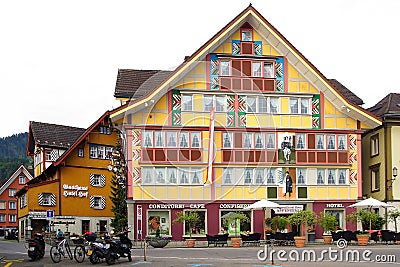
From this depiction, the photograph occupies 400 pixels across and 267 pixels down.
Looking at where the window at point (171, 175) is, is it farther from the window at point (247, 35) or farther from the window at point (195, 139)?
the window at point (247, 35)

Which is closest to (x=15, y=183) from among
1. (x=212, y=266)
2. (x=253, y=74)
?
(x=253, y=74)

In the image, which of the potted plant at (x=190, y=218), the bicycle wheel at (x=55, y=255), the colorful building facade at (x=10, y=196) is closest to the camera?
the bicycle wheel at (x=55, y=255)

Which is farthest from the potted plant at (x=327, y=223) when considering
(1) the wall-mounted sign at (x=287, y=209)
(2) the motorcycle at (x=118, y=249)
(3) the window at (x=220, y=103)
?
(2) the motorcycle at (x=118, y=249)

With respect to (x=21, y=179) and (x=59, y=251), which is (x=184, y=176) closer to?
(x=59, y=251)

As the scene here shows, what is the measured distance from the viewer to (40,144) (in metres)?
71.6

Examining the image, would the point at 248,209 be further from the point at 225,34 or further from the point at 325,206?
the point at 225,34

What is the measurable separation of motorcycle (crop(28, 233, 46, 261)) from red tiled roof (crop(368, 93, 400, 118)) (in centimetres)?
3027

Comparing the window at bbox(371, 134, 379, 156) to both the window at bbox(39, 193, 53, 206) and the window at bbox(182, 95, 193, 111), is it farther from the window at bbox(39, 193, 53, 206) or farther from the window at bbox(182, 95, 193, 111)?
the window at bbox(39, 193, 53, 206)

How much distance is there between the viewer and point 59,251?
28422mm

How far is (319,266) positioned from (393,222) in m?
27.1

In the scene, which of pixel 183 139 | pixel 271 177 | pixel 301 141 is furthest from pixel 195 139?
pixel 301 141

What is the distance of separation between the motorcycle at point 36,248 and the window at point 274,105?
76.2 ft

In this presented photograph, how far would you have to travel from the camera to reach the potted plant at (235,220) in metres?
41.6

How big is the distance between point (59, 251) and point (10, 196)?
85.1m
